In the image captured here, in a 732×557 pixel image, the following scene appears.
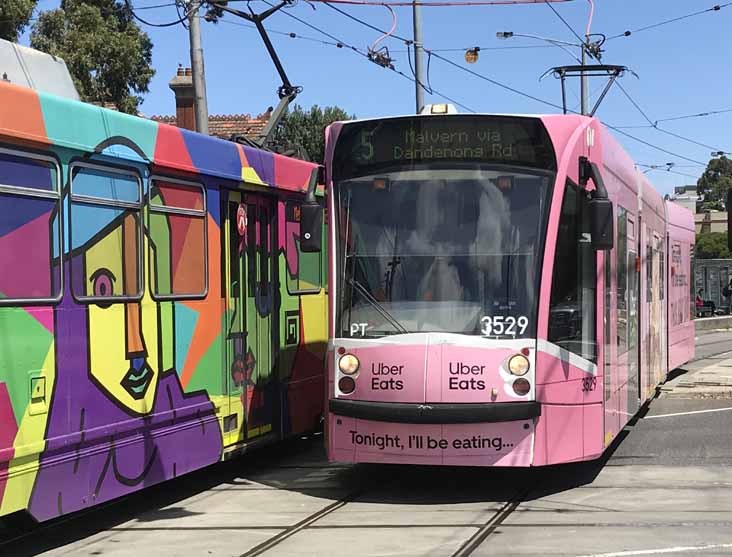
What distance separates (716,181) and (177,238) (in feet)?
355

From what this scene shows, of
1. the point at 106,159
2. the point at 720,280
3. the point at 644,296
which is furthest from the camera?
the point at 720,280

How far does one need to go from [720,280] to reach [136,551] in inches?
1551

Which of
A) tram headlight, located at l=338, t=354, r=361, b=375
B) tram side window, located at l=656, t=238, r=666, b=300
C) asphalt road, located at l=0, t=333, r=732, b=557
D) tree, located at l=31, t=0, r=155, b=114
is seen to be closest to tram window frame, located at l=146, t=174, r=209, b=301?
tram headlight, located at l=338, t=354, r=361, b=375

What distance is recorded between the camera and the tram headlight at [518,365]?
8.63 metres

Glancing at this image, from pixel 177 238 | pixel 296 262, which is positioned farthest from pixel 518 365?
pixel 296 262

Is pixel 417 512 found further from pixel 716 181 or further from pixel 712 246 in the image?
pixel 716 181

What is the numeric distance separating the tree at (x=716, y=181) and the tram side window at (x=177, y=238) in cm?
10363

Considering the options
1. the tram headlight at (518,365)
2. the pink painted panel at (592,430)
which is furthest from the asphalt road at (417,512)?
the tram headlight at (518,365)

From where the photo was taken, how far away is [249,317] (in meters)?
→ 10.1

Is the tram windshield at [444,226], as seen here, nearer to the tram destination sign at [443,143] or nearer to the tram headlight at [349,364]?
the tram destination sign at [443,143]

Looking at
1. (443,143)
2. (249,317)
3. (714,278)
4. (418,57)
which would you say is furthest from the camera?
(714,278)

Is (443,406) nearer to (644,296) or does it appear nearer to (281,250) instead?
(281,250)

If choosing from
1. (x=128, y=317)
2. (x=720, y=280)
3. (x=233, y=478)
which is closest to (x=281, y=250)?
(x=233, y=478)

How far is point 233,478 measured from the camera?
34.9ft
